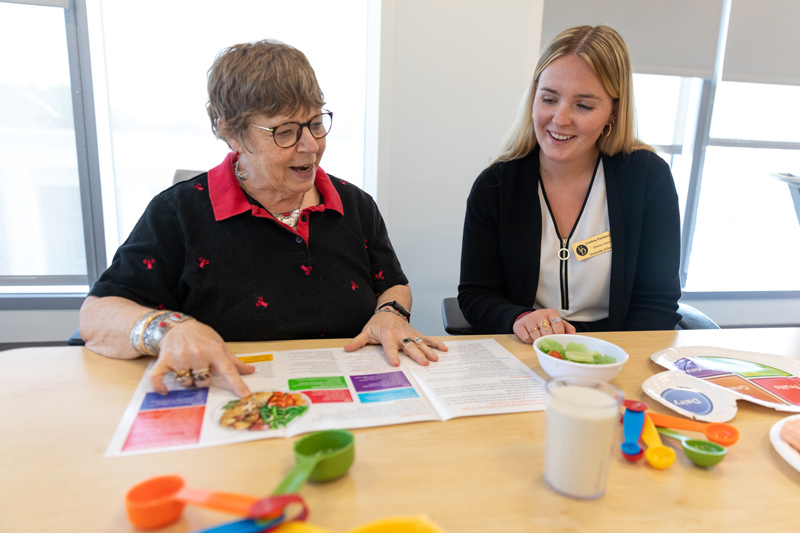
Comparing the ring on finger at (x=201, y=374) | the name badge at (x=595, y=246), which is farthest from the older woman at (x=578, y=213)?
the ring on finger at (x=201, y=374)

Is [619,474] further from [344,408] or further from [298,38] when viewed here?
[298,38]

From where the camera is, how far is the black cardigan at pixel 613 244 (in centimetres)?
160

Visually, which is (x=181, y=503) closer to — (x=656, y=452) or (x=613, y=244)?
(x=656, y=452)

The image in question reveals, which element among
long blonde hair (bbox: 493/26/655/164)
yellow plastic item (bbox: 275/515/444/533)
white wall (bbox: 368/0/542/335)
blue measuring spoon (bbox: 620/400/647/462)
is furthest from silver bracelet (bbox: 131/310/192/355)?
white wall (bbox: 368/0/542/335)

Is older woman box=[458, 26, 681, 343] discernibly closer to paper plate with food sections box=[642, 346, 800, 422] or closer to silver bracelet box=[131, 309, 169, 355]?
paper plate with food sections box=[642, 346, 800, 422]

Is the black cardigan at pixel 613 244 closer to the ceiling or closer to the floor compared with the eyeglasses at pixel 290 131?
closer to the floor

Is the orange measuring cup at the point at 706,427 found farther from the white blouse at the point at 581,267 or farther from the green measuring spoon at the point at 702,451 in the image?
the white blouse at the point at 581,267

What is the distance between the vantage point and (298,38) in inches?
108

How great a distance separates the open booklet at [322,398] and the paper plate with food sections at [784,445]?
0.36 meters

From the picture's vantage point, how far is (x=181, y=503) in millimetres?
634

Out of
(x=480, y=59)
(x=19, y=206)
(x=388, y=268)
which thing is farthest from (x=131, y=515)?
(x=19, y=206)

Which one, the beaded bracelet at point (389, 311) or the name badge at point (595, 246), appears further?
the name badge at point (595, 246)

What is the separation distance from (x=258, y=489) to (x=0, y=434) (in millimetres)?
454

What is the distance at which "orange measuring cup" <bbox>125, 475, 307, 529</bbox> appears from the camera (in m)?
0.59
